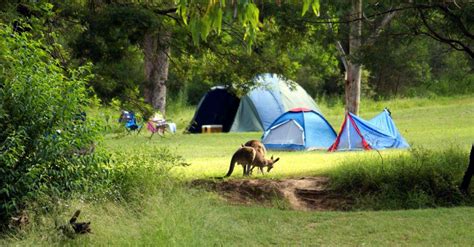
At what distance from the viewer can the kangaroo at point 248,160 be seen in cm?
1183

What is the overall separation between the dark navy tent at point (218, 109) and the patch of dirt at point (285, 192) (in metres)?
15.6

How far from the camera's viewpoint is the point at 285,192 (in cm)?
1095

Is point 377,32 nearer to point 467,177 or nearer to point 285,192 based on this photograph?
point 467,177

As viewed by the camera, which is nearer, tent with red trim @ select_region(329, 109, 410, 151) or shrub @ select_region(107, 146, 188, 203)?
shrub @ select_region(107, 146, 188, 203)

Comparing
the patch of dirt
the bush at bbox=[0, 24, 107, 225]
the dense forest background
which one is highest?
the dense forest background

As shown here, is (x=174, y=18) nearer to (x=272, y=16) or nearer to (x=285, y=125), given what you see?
(x=272, y=16)

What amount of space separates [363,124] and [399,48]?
5.13 meters

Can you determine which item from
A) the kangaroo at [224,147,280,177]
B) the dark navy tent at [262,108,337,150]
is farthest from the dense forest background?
Result: the dark navy tent at [262,108,337,150]

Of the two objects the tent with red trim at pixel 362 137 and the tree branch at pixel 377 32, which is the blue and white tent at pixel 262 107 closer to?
the tent with red trim at pixel 362 137

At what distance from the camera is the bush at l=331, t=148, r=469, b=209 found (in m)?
10.5

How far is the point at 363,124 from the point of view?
17219 mm

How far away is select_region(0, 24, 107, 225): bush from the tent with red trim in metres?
9.86

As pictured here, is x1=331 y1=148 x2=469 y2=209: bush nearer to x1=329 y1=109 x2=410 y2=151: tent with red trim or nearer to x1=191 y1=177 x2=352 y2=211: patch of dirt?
x1=191 y1=177 x2=352 y2=211: patch of dirt

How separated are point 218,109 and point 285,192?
1669 cm
